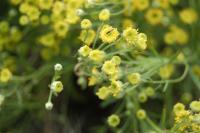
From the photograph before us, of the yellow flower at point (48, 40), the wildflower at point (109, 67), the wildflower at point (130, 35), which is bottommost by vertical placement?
the wildflower at point (109, 67)

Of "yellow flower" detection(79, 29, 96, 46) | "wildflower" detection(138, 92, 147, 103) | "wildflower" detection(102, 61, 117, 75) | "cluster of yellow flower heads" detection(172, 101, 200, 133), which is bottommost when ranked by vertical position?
"cluster of yellow flower heads" detection(172, 101, 200, 133)

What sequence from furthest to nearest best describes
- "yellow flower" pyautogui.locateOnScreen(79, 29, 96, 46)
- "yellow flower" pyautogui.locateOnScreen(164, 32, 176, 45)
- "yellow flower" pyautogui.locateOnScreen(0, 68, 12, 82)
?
"yellow flower" pyautogui.locateOnScreen(164, 32, 176, 45) → "yellow flower" pyautogui.locateOnScreen(0, 68, 12, 82) → "yellow flower" pyautogui.locateOnScreen(79, 29, 96, 46)

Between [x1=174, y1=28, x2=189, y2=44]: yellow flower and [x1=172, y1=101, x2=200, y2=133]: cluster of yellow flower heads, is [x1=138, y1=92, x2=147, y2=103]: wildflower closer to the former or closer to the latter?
[x1=172, y1=101, x2=200, y2=133]: cluster of yellow flower heads

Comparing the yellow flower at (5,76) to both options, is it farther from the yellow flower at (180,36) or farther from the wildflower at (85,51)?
the yellow flower at (180,36)

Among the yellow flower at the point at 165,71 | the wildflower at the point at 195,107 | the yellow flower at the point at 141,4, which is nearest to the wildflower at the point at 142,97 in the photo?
the yellow flower at the point at 165,71

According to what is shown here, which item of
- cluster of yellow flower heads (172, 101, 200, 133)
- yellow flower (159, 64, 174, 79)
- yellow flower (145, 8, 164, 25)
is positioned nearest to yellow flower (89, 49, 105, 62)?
cluster of yellow flower heads (172, 101, 200, 133)

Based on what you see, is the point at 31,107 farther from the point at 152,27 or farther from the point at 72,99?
the point at 152,27

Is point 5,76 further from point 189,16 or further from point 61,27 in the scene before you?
point 189,16
